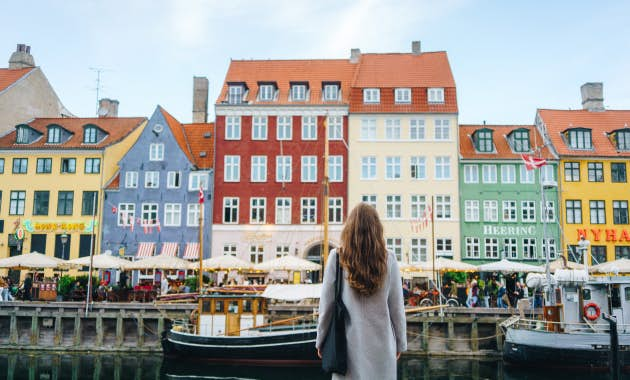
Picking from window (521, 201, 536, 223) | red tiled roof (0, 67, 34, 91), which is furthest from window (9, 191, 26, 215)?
window (521, 201, 536, 223)

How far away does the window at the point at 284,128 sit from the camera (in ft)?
132

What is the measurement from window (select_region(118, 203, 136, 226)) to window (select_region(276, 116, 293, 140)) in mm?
10447

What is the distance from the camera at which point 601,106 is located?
44625mm

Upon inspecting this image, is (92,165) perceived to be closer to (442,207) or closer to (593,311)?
(442,207)

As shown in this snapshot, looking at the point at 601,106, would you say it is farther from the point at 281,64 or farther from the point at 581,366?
the point at 581,366

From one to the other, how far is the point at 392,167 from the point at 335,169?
11.9 feet

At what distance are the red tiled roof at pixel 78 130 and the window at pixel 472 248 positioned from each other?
23882mm

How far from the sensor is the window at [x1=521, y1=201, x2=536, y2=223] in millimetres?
38719

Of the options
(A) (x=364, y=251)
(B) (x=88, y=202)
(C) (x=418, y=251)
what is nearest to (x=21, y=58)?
(B) (x=88, y=202)

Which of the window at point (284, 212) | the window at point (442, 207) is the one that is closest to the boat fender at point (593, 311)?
the window at point (442, 207)

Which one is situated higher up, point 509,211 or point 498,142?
point 498,142

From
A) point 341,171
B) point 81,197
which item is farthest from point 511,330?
point 81,197

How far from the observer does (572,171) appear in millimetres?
39219

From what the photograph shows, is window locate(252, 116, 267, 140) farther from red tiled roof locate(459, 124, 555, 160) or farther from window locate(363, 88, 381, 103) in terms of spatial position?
red tiled roof locate(459, 124, 555, 160)
